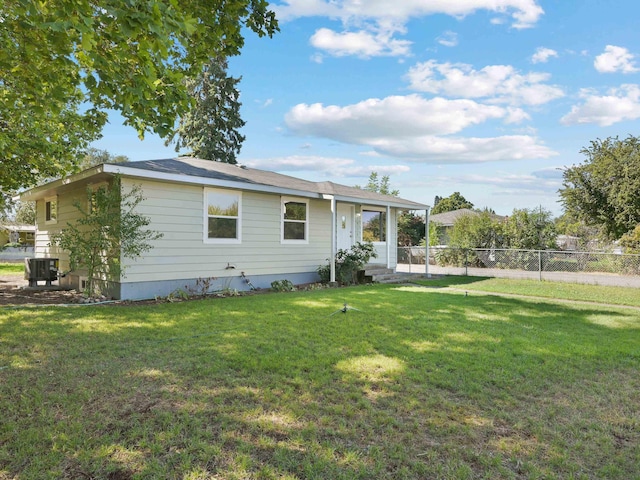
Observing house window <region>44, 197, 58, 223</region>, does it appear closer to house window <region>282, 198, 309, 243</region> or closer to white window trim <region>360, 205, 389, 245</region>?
house window <region>282, 198, 309, 243</region>

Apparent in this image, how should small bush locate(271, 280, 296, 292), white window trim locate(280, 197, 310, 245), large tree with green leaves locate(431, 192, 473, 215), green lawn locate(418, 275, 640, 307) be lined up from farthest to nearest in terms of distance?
1. large tree with green leaves locate(431, 192, 473, 215)
2. white window trim locate(280, 197, 310, 245)
3. small bush locate(271, 280, 296, 292)
4. green lawn locate(418, 275, 640, 307)

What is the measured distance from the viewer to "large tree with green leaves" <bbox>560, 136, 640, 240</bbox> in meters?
15.7

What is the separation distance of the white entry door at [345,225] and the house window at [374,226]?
0.64 metres

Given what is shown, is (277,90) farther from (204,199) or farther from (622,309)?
(622,309)

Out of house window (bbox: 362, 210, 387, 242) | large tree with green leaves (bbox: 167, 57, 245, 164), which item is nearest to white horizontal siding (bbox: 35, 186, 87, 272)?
house window (bbox: 362, 210, 387, 242)

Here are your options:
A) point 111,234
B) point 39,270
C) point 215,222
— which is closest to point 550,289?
point 215,222

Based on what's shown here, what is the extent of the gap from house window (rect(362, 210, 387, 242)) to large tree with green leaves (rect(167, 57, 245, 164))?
16.5 metres

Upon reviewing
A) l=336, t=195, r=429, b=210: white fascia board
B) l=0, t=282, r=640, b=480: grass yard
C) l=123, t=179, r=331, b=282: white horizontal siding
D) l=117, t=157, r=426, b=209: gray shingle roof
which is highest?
l=117, t=157, r=426, b=209: gray shingle roof

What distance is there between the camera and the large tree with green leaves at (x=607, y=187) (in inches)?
618

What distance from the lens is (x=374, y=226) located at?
14.5 meters

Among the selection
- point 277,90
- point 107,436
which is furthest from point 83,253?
point 277,90

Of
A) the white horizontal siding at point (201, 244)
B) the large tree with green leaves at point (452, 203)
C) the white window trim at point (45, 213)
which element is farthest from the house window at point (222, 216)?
the large tree with green leaves at point (452, 203)

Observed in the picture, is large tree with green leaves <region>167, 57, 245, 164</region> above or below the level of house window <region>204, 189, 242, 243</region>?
above

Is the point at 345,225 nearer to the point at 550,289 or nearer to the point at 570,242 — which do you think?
the point at 550,289
